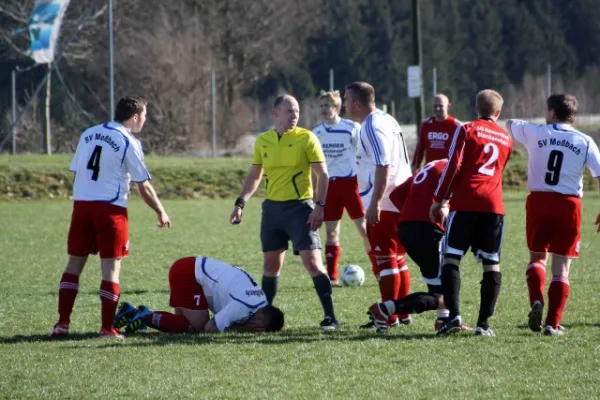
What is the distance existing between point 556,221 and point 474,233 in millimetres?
668

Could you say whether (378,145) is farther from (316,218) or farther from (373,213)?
(316,218)

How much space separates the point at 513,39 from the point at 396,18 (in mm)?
6641

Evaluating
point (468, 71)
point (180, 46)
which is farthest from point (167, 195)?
point (468, 71)

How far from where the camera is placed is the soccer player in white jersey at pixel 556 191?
25.2 feet

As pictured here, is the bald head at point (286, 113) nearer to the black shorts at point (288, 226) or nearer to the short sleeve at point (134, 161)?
the black shorts at point (288, 226)

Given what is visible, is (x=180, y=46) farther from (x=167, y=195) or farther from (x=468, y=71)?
(x=468, y=71)

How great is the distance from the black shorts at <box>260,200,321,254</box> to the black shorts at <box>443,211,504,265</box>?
1.18 metres

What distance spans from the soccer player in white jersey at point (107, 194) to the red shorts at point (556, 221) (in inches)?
113

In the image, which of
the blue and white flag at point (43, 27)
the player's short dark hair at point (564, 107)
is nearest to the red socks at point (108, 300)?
the player's short dark hair at point (564, 107)

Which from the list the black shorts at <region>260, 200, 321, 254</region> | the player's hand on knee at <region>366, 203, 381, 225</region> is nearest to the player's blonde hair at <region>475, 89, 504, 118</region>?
the player's hand on knee at <region>366, 203, 381, 225</region>

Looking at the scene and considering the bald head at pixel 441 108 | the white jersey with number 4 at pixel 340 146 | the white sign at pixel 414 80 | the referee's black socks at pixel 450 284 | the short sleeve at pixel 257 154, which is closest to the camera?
the referee's black socks at pixel 450 284

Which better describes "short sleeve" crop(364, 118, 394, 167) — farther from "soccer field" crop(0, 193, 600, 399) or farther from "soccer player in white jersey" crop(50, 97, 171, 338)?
"soccer player in white jersey" crop(50, 97, 171, 338)

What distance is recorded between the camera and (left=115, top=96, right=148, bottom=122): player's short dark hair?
25.5 feet

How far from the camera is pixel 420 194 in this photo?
25.5 feet
